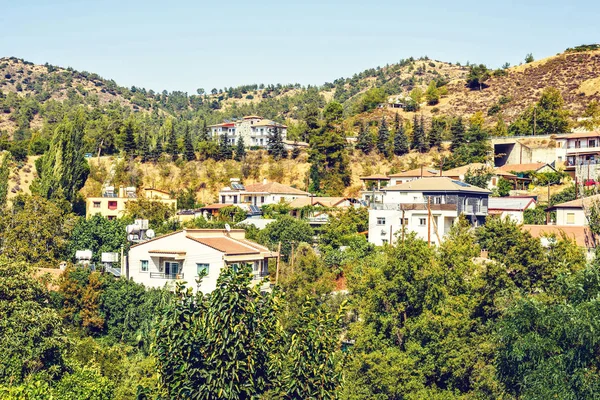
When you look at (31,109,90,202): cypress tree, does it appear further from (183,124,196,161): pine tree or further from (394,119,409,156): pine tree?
(394,119,409,156): pine tree

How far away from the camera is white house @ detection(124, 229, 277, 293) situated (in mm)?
36438

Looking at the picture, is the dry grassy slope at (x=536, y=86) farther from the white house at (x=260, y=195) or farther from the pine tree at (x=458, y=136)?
the white house at (x=260, y=195)

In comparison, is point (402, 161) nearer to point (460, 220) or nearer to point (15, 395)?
point (460, 220)

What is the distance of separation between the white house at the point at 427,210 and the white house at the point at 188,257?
11432 millimetres

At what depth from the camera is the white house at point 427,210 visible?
4775 centimetres

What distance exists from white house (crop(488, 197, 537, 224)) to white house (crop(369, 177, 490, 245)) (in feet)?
6.61

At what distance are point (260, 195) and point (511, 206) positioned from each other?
2063 centimetres

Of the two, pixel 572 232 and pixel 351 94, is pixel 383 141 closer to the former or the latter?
pixel 572 232

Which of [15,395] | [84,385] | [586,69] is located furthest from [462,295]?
[586,69]

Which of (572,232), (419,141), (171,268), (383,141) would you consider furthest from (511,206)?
(171,268)

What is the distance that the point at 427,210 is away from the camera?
48.0 m

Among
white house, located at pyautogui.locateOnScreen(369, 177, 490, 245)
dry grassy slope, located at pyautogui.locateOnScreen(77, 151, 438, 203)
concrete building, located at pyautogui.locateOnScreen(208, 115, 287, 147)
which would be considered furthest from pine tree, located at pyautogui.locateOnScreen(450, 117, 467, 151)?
concrete building, located at pyautogui.locateOnScreen(208, 115, 287, 147)

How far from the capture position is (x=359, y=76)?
178 meters

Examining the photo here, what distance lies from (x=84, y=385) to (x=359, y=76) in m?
160
